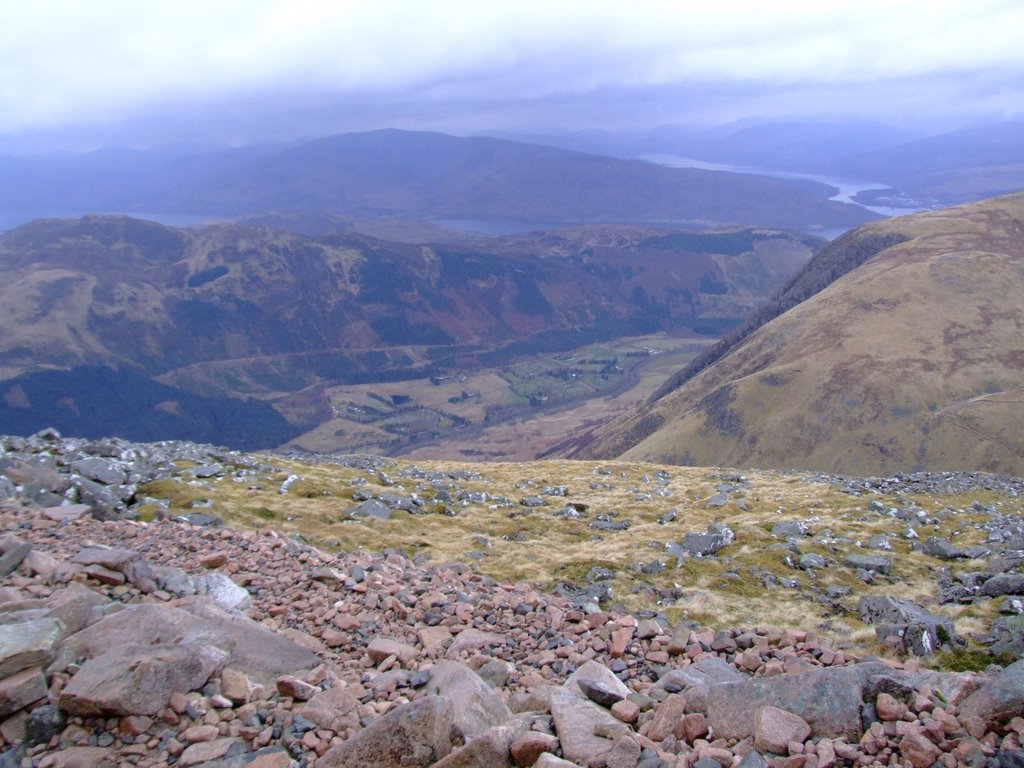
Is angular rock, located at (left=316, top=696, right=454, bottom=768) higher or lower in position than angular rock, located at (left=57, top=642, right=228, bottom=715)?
lower

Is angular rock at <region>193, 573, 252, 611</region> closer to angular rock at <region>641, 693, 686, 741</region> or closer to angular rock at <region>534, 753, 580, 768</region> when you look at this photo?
angular rock at <region>534, 753, 580, 768</region>

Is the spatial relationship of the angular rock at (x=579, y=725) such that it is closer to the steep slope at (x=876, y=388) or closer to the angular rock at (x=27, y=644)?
→ the angular rock at (x=27, y=644)

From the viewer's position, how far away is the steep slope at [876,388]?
131250mm

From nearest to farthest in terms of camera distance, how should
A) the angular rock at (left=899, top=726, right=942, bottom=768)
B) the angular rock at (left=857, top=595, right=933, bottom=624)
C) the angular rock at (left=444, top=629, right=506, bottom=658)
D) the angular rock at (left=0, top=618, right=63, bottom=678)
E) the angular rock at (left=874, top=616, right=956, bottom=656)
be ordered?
the angular rock at (left=899, top=726, right=942, bottom=768)
the angular rock at (left=0, top=618, right=63, bottom=678)
the angular rock at (left=444, top=629, right=506, bottom=658)
the angular rock at (left=874, top=616, right=956, bottom=656)
the angular rock at (left=857, top=595, right=933, bottom=624)

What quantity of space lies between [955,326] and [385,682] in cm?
18854

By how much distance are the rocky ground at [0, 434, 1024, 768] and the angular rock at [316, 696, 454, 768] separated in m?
0.03

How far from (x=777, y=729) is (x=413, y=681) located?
7659mm

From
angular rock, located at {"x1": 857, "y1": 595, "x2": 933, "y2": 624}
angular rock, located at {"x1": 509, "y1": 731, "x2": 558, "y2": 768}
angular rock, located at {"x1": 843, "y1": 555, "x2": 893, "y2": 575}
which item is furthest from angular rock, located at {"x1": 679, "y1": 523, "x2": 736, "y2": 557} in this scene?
angular rock, located at {"x1": 509, "y1": 731, "x2": 558, "y2": 768}

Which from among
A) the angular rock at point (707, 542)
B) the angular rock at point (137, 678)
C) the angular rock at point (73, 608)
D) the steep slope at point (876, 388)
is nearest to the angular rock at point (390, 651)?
the angular rock at point (137, 678)

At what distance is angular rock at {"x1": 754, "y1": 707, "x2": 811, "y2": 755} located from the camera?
12.3 m

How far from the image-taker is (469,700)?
44.7 ft

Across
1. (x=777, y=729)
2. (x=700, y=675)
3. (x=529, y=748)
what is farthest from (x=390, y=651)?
(x=777, y=729)

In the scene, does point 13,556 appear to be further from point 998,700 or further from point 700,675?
point 998,700

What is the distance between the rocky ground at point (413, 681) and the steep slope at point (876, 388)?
12280 centimetres
